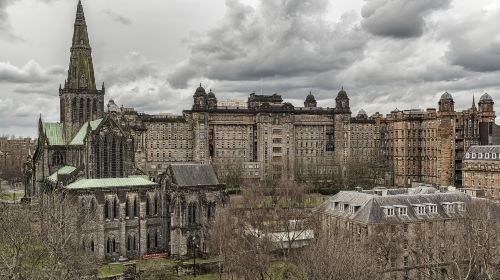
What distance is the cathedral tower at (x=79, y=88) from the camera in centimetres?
8999

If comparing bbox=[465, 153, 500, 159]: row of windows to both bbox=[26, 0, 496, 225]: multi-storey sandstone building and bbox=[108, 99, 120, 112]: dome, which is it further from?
bbox=[108, 99, 120, 112]: dome

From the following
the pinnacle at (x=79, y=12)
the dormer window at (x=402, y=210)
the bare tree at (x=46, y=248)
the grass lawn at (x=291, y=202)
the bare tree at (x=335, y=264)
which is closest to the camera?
the bare tree at (x=335, y=264)

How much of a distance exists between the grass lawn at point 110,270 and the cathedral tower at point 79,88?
31.7m

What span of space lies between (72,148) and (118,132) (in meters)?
13.0

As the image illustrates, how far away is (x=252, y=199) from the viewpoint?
286 ft

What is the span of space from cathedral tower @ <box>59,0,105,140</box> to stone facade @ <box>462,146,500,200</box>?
266 ft

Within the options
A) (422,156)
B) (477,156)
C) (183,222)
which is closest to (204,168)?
(183,222)

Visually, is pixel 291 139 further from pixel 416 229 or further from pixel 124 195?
pixel 416 229

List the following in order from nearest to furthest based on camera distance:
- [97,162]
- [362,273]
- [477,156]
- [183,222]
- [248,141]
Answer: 1. [362,273]
2. [183,222]
3. [97,162]
4. [477,156]
5. [248,141]

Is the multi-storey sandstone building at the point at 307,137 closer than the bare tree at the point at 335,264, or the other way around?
the bare tree at the point at 335,264

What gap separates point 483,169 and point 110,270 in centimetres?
8112

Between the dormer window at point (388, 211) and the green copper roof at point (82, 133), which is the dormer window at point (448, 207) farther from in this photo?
the green copper roof at point (82, 133)

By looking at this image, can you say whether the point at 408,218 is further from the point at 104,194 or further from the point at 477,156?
the point at 477,156

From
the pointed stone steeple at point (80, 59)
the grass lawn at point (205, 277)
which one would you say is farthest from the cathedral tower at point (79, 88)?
the grass lawn at point (205, 277)
